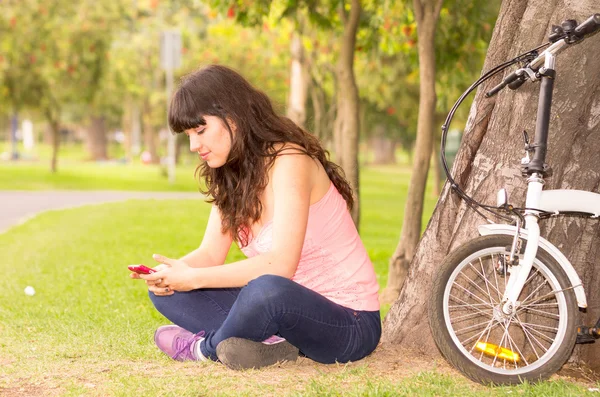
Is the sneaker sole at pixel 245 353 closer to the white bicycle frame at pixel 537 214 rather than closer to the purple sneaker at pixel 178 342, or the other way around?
the purple sneaker at pixel 178 342

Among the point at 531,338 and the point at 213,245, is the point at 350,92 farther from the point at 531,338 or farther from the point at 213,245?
the point at 531,338

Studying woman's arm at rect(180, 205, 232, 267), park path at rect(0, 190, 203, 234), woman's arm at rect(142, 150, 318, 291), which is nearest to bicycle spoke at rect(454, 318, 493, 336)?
woman's arm at rect(142, 150, 318, 291)

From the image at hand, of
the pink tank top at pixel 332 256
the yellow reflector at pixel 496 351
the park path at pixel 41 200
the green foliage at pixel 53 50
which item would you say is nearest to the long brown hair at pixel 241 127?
the pink tank top at pixel 332 256

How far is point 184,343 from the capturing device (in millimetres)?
4414

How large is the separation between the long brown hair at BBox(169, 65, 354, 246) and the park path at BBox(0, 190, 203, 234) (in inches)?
384

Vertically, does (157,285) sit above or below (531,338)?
above

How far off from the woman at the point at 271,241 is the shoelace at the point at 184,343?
0.09 metres

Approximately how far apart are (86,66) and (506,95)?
72.2 ft

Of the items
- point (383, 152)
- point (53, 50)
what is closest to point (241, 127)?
point (53, 50)

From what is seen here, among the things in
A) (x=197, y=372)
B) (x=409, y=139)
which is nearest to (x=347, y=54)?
(x=197, y=372)

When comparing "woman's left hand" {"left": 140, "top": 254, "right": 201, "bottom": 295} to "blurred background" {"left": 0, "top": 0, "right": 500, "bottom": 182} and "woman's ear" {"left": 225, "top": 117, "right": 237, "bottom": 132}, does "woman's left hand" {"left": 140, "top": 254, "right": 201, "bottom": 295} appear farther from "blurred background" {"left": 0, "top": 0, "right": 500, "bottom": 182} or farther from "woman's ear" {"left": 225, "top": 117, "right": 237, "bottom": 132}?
"blurred background" {"left": 0, "top": 0, "right": 500, "bottom": 182}

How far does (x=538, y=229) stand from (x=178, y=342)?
6.26ft

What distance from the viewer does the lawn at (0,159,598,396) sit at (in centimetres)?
378

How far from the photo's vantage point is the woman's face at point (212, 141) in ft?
13.0
